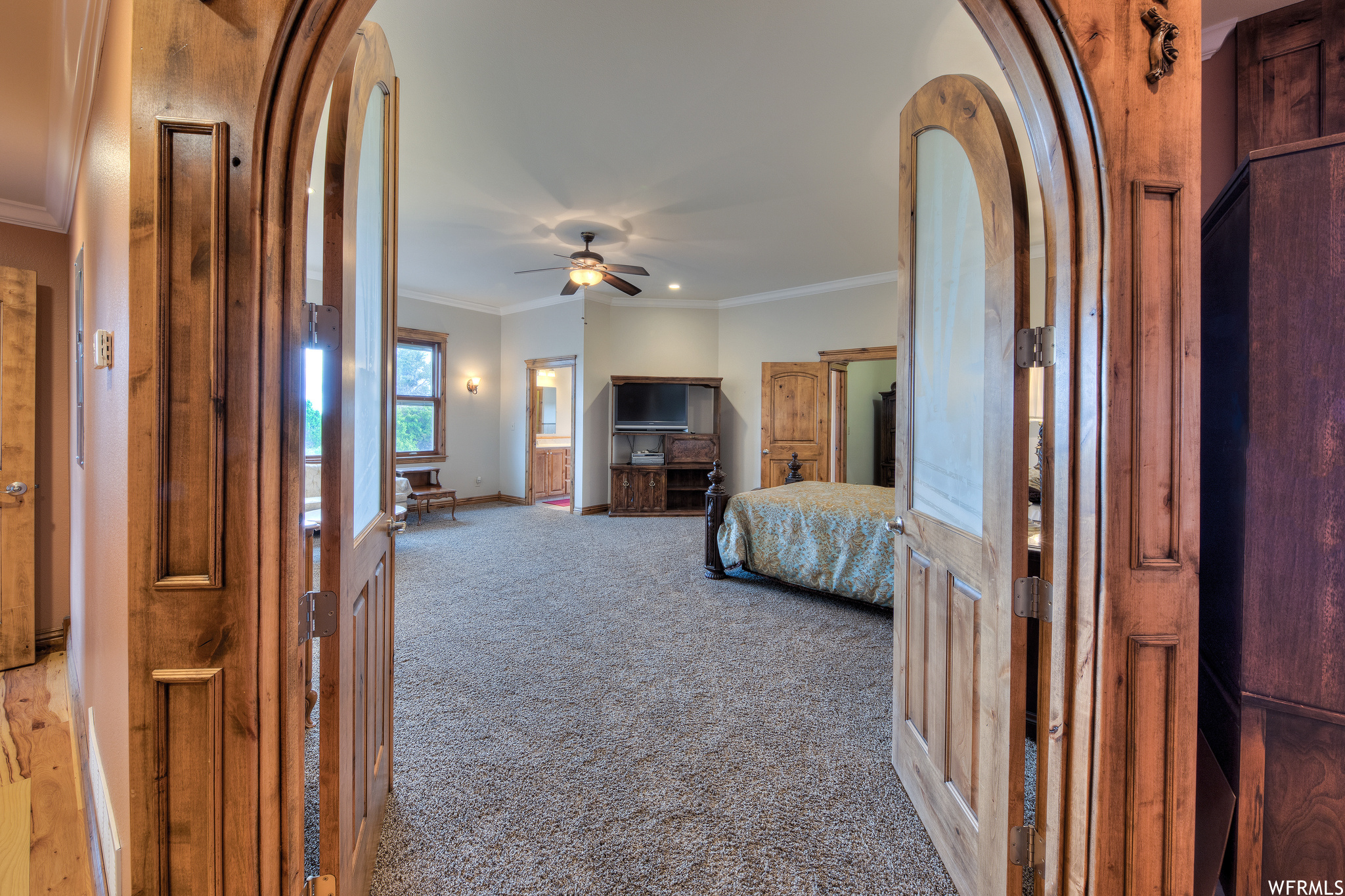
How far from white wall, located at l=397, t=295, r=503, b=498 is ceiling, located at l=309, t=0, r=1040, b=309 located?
6.55 feet

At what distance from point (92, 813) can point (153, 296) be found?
1915 mm

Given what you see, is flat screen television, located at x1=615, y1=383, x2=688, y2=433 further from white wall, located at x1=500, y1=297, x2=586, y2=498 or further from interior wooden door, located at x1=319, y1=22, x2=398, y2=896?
interior wooden door, located at x1=319, y1=22, x2=398, y2=896

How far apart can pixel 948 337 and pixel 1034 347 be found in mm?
425

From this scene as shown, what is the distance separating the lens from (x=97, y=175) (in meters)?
→ 1.57

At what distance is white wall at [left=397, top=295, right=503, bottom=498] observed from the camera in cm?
702

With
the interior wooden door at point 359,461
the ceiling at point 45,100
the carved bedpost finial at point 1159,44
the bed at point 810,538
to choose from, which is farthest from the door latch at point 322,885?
the bed at point 810,538

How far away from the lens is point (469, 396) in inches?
287

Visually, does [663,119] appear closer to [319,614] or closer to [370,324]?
[370,324]

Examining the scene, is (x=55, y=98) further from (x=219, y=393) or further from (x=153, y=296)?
(x=219, y=393)

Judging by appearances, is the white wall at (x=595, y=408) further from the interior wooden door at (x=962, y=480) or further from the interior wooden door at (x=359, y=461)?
the interior wooden door at (x=962, y=480)

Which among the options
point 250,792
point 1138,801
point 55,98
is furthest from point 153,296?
point 55,98

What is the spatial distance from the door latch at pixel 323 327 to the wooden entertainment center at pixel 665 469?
19.1 feet

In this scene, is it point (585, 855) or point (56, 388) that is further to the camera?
point (56, 388)

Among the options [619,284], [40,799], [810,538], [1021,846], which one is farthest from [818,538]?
[40,799]
